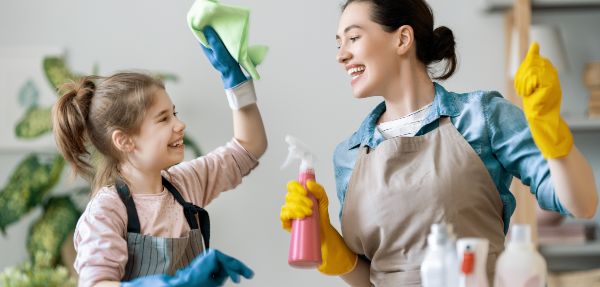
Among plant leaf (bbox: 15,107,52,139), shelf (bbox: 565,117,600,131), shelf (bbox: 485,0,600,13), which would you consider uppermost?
shelf (bbox: 485,0,600,13)

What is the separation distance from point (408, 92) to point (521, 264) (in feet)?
2.11

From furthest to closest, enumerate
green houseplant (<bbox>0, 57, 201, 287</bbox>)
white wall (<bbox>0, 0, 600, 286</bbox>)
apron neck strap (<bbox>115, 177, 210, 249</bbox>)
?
white wall (<bbox>0, 0, 600, 286</bbox>), green houseplant (<bbox>0, 57, 201, 287</bbox>), apron neck strap (<bbox>115, 177, 210, 249</bbox>)

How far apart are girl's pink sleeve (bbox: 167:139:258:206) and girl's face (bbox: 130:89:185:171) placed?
10cm

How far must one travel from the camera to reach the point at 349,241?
1975 millimetres

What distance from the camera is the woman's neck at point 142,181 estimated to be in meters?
1.91

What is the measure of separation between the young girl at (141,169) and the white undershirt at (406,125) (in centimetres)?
28

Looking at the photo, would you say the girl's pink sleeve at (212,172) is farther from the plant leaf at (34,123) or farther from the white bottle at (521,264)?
the plant leaf at (34,123)

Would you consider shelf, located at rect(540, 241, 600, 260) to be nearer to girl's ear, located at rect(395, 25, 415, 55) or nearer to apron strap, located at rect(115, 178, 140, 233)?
girl's ear, located at rect(395, 25, 415, 55)

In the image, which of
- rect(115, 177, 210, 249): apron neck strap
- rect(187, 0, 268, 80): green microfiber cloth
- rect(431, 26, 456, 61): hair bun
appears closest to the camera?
rect(115, 177, 210, 249): apron neck strap

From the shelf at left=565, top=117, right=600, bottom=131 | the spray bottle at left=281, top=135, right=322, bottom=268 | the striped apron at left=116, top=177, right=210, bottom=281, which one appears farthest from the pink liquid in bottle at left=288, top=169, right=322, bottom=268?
the shelf at left=565, top=117, right=600, bottom=131

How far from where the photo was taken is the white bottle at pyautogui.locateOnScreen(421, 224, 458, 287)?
1474mm

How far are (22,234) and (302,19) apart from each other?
1.41 m

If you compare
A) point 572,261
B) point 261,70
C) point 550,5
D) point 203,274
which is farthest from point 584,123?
point 203,274

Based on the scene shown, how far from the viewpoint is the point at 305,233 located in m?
1.82
